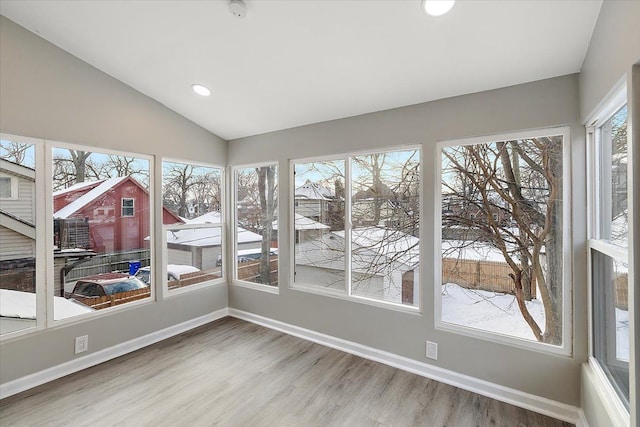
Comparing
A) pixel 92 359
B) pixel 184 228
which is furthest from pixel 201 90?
pixel 92 359

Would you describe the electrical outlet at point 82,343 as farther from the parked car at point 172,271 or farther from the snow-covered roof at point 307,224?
the snow-covered roof at point 307,224

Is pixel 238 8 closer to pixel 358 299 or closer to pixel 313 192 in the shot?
pixel 313 192

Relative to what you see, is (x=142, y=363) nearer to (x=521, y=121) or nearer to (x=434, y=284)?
(x=434, y=284)

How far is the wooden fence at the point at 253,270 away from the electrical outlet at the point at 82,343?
1.66 m

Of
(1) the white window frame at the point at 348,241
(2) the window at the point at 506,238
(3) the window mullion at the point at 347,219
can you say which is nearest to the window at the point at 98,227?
(1) the white window frame at the point at 348,241

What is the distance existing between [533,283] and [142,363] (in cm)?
337

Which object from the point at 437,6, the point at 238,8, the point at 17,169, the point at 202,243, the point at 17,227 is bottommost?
the point at 202,243

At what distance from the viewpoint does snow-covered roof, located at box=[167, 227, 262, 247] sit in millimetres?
3409

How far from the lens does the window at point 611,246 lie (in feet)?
4.74

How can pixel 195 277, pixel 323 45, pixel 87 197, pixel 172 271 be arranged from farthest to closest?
pixel 195 277 < pixel 172 271 < pixel 87 197 < pixel 323 45

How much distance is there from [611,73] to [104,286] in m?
4.01

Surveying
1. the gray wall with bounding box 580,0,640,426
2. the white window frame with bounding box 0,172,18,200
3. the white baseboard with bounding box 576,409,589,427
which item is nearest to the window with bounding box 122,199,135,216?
the white window frame with bounding box 0,172,18,200

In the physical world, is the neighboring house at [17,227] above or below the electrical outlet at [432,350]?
above

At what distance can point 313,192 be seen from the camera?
10.7ft
